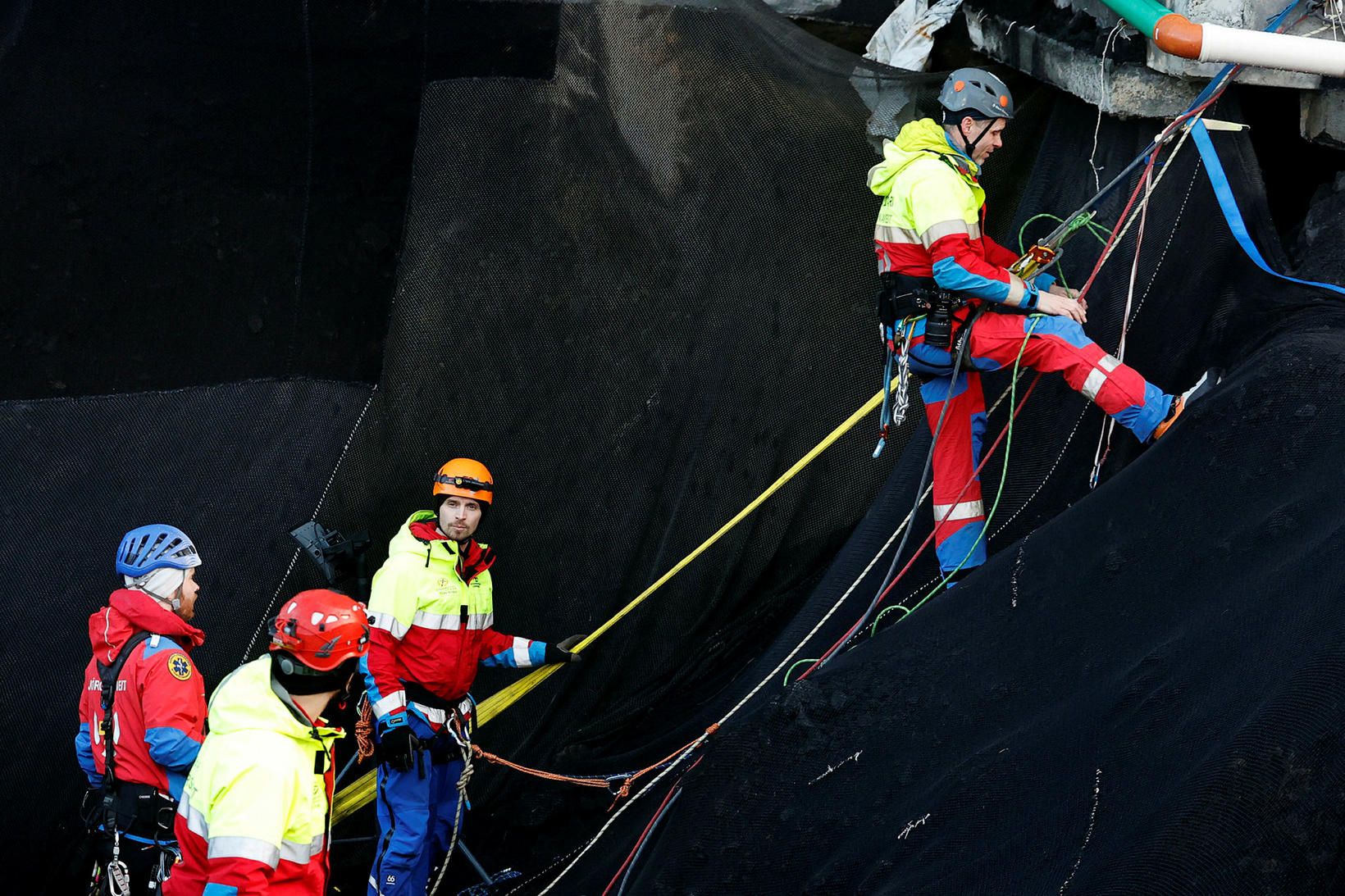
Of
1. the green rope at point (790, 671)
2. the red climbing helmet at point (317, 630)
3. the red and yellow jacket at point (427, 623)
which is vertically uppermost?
the red climbing helmet at point (317, 630)

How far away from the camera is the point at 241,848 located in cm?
308

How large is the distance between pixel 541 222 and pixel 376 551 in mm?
1514

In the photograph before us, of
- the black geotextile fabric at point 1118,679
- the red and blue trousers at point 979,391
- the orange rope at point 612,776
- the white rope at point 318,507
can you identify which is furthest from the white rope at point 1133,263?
the white rope at point 318,507

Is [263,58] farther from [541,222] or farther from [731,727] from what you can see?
[731,727]

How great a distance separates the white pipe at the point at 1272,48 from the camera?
4.17m

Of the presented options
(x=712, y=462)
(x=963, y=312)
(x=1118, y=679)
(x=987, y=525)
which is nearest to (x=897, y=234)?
(x=963, y=312)

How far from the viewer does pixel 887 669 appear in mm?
4070

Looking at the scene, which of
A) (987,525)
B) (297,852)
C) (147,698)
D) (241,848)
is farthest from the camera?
(987,525)

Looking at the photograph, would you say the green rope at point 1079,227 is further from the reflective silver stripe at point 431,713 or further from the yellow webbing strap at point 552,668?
the reflective silver stripe at point 431,713

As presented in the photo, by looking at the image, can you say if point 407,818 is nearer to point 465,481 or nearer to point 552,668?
point 552,668

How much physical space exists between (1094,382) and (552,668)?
2466mm

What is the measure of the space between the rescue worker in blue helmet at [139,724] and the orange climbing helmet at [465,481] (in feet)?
3.58

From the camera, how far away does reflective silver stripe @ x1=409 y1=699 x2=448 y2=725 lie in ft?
16.6

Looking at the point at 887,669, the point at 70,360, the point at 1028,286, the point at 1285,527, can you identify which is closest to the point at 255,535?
the point at 70,360
